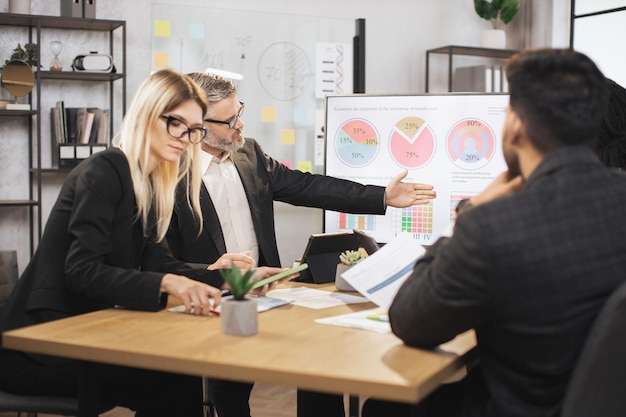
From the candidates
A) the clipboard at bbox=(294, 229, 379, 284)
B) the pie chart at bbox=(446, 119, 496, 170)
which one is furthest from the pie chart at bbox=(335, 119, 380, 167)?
the clipboard at bbox=(294, 229, 379, 284)

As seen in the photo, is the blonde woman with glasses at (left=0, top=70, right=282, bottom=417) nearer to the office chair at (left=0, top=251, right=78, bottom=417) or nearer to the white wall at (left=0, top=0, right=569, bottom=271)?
the office chair at (left=0, top=251, right=78, bottom=417)

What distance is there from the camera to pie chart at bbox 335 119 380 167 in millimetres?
3787

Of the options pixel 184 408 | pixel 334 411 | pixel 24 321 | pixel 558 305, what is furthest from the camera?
pixel 334 411

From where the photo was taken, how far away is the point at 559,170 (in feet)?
5.07

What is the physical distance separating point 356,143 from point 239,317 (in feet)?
6.92

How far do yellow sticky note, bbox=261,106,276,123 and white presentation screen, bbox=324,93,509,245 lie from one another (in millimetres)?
1652

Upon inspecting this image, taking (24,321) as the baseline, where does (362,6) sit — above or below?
above

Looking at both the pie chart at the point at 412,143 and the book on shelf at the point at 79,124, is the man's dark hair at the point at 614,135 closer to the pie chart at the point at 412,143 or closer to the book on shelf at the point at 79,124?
the pie chart at the point at 412,143

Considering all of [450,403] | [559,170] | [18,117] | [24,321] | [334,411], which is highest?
[18,117]

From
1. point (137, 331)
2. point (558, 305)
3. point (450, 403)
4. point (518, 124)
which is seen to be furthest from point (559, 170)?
point (137, 331)

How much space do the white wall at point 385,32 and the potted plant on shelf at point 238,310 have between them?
3.58 m

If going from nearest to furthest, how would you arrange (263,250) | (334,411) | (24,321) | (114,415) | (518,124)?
(518,124) → (24,321) → (334,411) → (263,250) → (114,415)

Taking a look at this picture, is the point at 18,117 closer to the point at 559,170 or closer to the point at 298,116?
the point at 298,116

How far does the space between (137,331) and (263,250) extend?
49.0 inches
